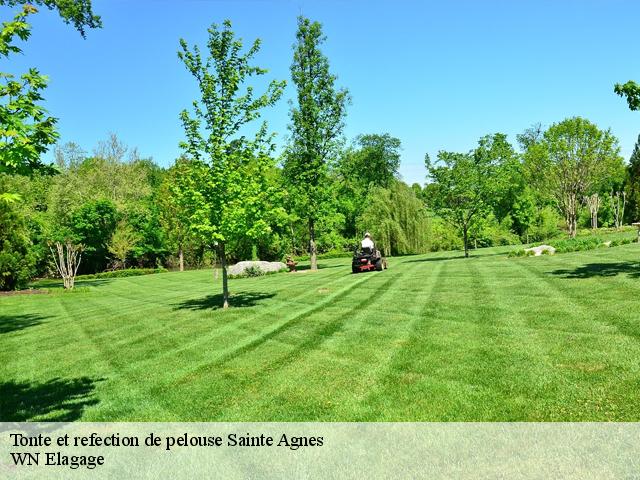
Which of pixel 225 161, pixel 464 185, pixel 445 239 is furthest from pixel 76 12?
pixel 445 239

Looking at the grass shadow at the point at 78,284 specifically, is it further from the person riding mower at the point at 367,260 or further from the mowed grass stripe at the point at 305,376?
the mowed grass stripe at the point at 305,376

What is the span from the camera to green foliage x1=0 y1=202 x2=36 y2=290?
24.4 m

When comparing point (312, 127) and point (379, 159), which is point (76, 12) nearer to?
point (312, 127)

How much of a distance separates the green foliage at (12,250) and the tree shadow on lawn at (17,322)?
10.3m

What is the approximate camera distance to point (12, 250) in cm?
2516

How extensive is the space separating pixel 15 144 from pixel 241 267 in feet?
80.7

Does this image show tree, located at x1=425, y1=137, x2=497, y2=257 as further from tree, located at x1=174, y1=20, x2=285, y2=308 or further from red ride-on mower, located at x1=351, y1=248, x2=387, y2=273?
tree, located at x1=174, y1=20, x2=285, y2=308

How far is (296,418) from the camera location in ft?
18.0

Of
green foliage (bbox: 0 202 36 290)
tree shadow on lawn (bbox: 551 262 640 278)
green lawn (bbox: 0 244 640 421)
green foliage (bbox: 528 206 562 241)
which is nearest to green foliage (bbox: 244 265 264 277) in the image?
green foliage (bbox: 0 202 36 290)

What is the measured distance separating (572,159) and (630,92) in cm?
2147

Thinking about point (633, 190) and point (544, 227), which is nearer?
point (544, 227)

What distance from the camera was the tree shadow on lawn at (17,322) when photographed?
13.6m

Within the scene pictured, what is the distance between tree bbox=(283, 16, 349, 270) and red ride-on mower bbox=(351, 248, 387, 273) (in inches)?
232

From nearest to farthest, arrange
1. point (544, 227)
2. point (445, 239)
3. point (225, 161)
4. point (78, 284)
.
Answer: point (225, 161) < point (78, 284) < point (445, 239) < point (544, 227)
